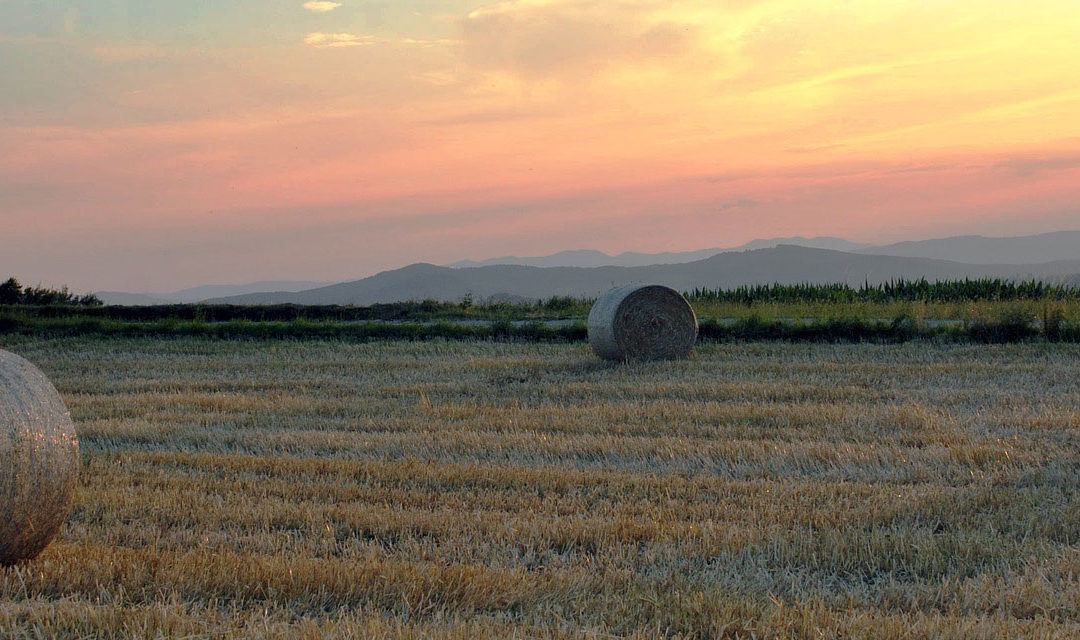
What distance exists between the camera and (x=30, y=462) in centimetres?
572

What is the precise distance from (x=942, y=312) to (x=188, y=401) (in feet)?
53.4

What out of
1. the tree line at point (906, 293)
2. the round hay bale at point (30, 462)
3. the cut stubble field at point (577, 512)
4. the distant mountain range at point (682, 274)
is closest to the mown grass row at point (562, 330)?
the cut stubble field at point (577, 512)

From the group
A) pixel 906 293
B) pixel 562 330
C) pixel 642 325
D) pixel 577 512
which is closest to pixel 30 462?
pixel 577 512

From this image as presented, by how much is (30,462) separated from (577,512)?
336cm

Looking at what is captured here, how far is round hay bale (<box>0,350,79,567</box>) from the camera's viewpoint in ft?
18.5

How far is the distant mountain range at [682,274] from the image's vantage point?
92.9 metres

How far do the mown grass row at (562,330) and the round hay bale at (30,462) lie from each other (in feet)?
51.3

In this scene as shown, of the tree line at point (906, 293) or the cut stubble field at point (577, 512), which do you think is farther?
the tree line at point (906, 293)

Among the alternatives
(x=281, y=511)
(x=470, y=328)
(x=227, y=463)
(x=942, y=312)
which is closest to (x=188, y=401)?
(x=227, y=463)

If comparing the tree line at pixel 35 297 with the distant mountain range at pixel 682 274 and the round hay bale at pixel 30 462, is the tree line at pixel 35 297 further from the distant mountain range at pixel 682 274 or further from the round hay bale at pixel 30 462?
the distant mountain range at pixel 682 274

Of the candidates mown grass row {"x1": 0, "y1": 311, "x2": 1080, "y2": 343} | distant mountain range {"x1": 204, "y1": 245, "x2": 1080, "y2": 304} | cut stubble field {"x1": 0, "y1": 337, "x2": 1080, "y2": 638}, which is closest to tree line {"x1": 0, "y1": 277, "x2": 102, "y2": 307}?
mown grass row {"x1": 0, "y1": 311, "x2": 1080, "y2": 343}

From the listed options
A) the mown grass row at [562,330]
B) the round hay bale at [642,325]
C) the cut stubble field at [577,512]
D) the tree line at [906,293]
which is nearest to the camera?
the cut stubble field at [577,512]

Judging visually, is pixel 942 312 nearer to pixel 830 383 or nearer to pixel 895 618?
pixel 830 383

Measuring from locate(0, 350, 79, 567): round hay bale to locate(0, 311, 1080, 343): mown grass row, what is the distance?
15624 millimetres
